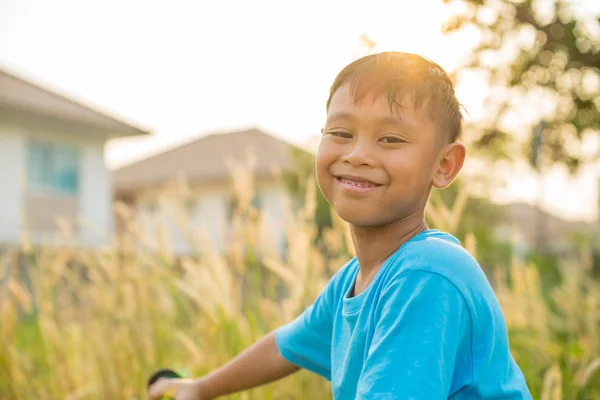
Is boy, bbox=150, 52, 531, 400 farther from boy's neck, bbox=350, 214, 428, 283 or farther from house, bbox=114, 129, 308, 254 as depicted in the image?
house, bbox=114, 129, 308, 254

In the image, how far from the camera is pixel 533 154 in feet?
14.3

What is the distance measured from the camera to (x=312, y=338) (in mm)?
1692

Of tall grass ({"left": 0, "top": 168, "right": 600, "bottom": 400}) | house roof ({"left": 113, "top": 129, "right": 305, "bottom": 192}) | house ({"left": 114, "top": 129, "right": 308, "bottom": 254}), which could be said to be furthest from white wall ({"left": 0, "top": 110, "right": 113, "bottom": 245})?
tall grass ({"left": 0, "top": 168, "right": 600, "bottom": 400})

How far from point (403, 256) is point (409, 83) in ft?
1.02

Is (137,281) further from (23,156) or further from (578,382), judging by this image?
(23,156)

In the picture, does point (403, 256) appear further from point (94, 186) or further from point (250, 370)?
point (94, 186)

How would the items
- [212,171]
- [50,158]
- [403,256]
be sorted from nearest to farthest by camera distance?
[403,256], [50,158], [212,171]

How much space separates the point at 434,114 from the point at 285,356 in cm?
74

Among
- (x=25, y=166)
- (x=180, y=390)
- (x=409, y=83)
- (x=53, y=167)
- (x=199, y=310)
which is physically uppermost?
(x=409, y=83)

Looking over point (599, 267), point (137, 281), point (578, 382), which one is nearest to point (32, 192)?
point (599, 267)

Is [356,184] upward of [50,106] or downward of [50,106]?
upward

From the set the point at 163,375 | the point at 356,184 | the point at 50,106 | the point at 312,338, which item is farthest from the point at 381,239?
the point at 50,106

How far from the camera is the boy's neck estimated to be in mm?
1345

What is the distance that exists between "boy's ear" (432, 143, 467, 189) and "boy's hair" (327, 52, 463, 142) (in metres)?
0.02
